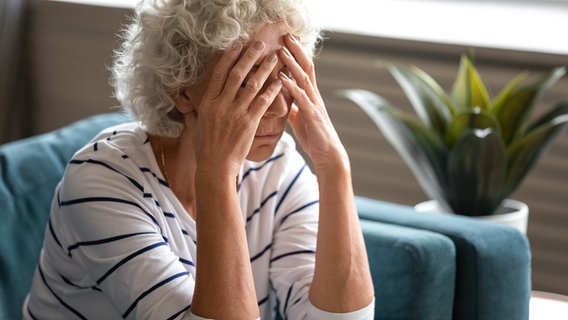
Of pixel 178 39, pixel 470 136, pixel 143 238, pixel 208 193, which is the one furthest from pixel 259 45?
pixel 470 136

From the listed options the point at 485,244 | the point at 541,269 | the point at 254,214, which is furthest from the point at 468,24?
the point at 254,214

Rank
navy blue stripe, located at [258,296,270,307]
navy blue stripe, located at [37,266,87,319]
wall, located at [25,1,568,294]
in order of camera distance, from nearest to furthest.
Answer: navy blue stripe, located at [37,266,87,319]
navy blue stripe, located at [258,296,270,307]
wall, located at [25,1,568,294]

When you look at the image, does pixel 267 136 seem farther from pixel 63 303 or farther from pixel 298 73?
pixel 63 303

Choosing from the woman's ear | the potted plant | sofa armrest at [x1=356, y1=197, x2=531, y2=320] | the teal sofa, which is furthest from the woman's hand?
the potted plant

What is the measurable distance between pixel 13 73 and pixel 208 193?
2.46 m

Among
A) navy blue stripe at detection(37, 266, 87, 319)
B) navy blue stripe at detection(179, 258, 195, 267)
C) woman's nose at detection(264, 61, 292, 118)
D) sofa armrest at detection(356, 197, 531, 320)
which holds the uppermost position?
woman's nose at detection(264, 61, 292, 118)

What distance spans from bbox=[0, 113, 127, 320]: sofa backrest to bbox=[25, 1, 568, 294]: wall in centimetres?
113

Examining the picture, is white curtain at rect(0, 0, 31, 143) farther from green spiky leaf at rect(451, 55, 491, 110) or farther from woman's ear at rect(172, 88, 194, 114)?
woman's ear at rect(172, 88, 194, 114)

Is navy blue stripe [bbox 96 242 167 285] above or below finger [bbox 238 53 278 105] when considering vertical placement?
below

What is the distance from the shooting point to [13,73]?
3676mm

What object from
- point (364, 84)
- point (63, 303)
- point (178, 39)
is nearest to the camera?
point (178, 39)

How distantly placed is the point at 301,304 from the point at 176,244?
263mm

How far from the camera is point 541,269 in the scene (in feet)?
9.30

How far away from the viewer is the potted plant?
2.23m
